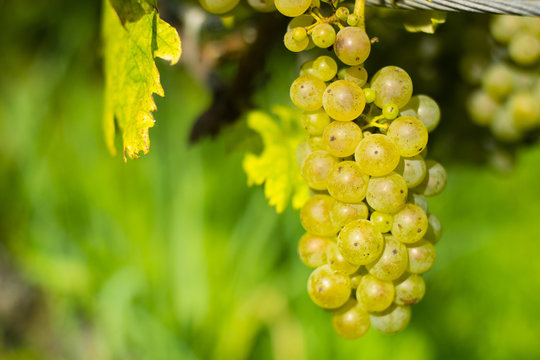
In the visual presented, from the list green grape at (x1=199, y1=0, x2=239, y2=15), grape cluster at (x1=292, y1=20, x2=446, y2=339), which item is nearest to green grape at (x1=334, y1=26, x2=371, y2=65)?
grape cluster at (x1=292, y1=20, x2=446, y2=339)

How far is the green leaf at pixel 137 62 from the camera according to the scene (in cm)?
29

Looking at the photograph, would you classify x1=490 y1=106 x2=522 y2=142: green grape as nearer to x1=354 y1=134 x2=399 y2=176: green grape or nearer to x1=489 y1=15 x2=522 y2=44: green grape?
x1=489 y1=15 x2=522 y2=44: green grape

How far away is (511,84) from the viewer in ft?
1.56

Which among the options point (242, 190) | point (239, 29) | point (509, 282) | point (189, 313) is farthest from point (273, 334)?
point (239, 29)

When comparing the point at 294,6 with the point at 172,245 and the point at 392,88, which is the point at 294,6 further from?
the point at 172,245

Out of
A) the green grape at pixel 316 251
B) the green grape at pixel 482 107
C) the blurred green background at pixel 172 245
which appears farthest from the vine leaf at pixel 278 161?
the blurred green background at pixel 172 245

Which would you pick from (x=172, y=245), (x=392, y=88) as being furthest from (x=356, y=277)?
(x=172, y=245)

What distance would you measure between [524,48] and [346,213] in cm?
27

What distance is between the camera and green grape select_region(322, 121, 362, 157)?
0.28 metres

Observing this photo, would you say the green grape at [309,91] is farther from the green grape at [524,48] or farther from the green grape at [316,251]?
the green grape at [524,48]

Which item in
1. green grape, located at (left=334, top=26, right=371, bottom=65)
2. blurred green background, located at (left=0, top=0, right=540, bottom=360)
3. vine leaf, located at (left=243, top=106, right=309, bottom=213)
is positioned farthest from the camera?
blurred green background, located at (left=0, top=0, right=540, bottom=360)

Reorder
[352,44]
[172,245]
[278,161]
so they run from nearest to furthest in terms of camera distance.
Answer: [352,44] → [278,161] → [172,245]

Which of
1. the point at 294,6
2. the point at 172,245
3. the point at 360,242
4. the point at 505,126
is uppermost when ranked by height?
the point at 294,6

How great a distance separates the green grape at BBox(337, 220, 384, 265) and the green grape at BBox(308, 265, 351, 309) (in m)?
0.03
